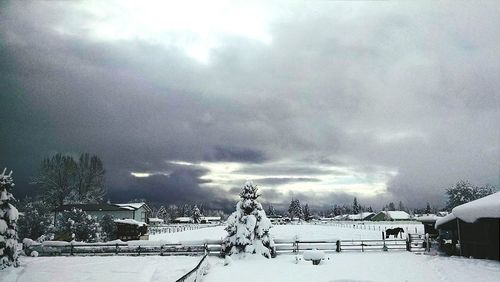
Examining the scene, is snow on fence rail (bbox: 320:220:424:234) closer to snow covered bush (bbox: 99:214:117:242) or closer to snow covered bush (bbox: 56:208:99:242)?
snow covered bush (bbox: 99:214:117:242)

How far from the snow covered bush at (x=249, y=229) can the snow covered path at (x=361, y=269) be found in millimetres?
1063

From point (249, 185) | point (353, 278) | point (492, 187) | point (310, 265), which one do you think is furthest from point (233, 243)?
point (492, 187)

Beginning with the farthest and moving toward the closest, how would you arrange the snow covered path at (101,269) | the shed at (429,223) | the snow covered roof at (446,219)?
the shed at (429,223) < the snow covered roof at (446,219) < the snow covered path at (101,269)

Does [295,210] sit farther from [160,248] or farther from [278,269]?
[278,269]

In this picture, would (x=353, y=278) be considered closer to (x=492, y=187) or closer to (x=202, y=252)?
(x=202, y=252)

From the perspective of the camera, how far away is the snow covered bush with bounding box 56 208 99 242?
4025cm

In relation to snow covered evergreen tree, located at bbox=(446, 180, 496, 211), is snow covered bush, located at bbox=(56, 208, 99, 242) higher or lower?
lower

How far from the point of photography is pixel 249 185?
29.5m

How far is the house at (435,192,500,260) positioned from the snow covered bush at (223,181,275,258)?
14828 mm

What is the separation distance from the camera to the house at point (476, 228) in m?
25.1

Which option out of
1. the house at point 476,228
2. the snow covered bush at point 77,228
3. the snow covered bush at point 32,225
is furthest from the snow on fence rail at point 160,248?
the snow covered bush at point 32,225

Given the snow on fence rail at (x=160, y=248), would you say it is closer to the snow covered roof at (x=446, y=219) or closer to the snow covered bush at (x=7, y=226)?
the snow covered roof at (x=446, y=219)

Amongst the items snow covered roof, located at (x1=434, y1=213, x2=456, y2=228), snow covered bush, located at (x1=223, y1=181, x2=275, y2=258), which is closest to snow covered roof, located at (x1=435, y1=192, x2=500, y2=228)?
snow covered roof, located at (x1=434, y1=213, x2=456, y2=228)

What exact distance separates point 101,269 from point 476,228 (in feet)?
89.5
